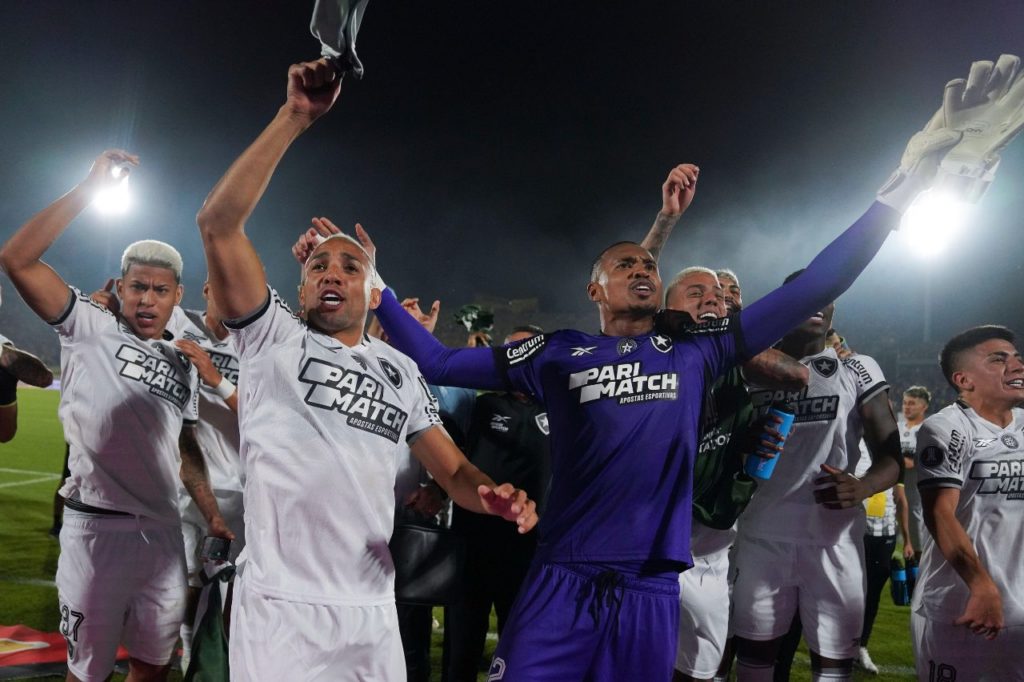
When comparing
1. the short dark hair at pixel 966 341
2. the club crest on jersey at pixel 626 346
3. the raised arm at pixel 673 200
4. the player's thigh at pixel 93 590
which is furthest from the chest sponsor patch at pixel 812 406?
the player's thigh at pixel 93 590

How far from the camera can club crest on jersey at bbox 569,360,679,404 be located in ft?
9.73

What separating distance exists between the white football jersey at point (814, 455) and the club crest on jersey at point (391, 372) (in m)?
2.39

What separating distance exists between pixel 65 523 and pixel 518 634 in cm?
244

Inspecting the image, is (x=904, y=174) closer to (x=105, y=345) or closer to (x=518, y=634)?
(x=518, y=634)

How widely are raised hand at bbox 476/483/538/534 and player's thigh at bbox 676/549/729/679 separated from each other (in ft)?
6.40

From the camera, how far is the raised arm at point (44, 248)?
338cm

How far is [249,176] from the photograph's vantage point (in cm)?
232

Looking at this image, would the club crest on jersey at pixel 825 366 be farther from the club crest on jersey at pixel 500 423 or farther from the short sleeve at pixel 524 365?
the short sleeve at pixel 524 365

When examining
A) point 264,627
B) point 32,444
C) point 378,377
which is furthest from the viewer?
point 32,444

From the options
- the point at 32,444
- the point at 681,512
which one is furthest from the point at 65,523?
the point at 32,444

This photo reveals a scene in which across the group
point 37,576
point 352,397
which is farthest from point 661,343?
point 37,576

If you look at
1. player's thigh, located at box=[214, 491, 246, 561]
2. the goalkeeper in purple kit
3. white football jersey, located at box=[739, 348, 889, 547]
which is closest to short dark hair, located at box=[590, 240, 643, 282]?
the goalkeeper in purple kit

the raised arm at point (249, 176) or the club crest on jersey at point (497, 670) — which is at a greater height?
the raised arm at point (249, 176)

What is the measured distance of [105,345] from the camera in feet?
12.5
